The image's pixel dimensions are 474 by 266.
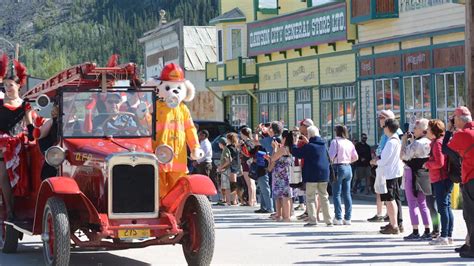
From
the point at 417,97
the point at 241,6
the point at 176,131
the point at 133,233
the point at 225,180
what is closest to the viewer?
the point at 133,233

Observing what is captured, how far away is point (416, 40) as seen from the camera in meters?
34.4

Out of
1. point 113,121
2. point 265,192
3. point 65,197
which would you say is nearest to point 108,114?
point 113,121

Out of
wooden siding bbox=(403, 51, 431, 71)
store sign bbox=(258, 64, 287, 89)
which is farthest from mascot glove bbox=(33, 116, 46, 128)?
store sign bbox=(258, 64, 287, 89)

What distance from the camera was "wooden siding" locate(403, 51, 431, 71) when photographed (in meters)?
33.7

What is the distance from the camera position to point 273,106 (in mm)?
47906

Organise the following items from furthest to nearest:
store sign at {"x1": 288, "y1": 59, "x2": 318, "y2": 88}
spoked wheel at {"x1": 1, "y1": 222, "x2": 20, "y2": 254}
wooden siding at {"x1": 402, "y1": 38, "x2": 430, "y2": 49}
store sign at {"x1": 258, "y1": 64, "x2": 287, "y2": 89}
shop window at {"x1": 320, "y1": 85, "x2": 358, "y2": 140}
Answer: store sign at {"x1": 258, "y1": 64, "x2": 287, "y2": 89}
store sign at {"x1": 288, "y1": 59, "x2": 318, "y2": 88}
shop window at {"x1": 320, "y1": 85, "x2": 358, "y2": 140}
wooden siding at {"x1": 402, "y1": 38, "x2": 430, "y2": 49}
spoked wheel at {"x1": 1, "y1": 222, "x2": 20, "y2": 254}

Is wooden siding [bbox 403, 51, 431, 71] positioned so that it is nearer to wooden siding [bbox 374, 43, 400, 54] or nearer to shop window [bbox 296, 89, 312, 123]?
wooden siding [bbox 374, 43, 400, 54]

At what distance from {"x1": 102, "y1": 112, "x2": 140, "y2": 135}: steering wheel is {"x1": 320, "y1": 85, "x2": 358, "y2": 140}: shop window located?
2490 cm

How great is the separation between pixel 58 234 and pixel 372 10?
24.9 meters

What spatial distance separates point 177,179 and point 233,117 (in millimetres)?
40265

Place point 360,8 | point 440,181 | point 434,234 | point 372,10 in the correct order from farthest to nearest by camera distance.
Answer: point 360,8
point 372,10
point 434,234
point 440,181

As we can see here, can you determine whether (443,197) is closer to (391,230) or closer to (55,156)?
(391,230)

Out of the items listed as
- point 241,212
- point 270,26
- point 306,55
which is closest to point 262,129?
point 241,212

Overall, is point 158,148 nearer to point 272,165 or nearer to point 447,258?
point 447,258
